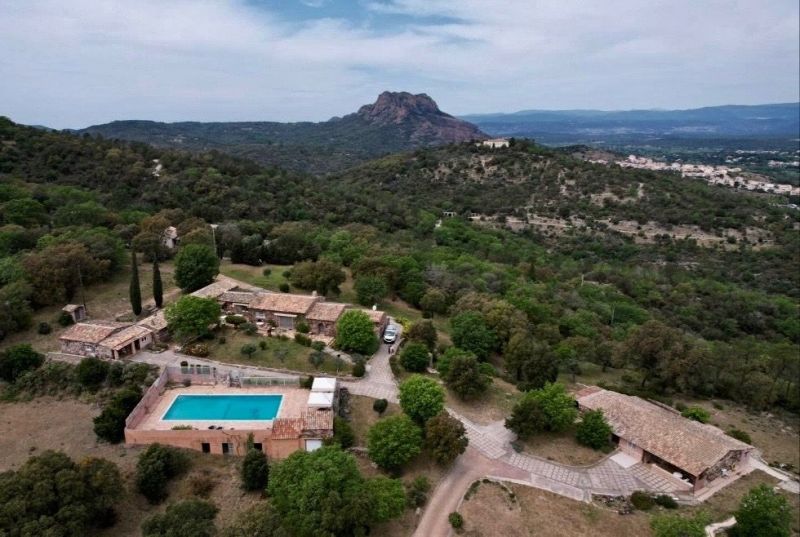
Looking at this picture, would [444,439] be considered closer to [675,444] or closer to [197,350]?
[675,444]

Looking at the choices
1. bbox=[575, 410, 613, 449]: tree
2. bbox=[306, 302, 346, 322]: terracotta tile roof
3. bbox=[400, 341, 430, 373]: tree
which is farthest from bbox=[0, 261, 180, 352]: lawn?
bbox=[575, 410, 613, 449]: tree

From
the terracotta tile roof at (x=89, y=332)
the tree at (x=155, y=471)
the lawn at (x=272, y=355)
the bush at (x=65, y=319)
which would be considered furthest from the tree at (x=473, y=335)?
the bush at (x=65, y=319)

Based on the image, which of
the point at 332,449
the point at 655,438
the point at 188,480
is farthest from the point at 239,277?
the point at 655,438

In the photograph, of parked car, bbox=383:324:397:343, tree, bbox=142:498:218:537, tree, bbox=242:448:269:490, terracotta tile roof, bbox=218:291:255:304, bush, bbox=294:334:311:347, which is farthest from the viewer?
terracotta tile roof, bbox=218:291:255:304

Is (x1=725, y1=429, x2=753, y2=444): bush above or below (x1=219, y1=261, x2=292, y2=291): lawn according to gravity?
below

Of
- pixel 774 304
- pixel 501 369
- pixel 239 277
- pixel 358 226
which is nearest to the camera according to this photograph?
pixel 501 369

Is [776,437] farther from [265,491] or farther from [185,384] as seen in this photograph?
[185,384]

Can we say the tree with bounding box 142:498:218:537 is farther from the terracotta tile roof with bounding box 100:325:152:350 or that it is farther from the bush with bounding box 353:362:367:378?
the terracotta tile roof with bounding box 100:325:152:350
